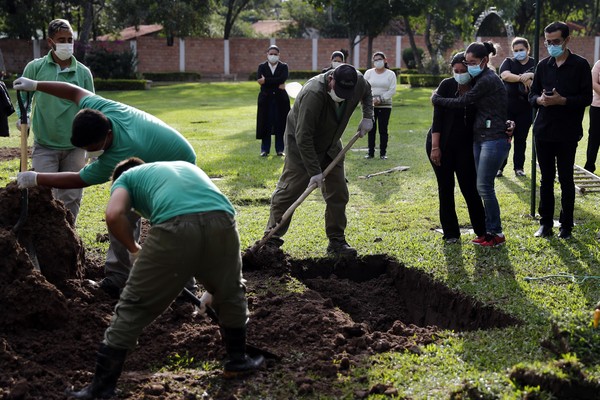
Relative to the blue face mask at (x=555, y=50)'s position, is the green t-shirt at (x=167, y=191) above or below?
below

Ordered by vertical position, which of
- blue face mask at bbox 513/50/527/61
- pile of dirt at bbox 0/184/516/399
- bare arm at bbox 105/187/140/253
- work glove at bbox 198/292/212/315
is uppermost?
blue face mask at bbox 513/50/527/61

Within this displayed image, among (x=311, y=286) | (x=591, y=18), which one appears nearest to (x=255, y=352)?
(x=311, y=286)

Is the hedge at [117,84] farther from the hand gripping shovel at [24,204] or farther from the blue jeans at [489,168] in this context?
the hand gripping shovel at [24,204]

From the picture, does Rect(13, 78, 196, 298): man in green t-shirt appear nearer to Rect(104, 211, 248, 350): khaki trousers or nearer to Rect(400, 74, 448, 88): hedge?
Rect(104, 211, 248, 350): khaki trousers

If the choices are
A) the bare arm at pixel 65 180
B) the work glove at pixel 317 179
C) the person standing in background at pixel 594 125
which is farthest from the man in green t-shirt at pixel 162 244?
the person standing in background at pixel 594 125

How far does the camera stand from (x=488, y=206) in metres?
8.17

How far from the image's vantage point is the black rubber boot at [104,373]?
474cm

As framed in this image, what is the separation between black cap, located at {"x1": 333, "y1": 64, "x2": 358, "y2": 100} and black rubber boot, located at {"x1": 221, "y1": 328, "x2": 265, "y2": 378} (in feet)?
9.38

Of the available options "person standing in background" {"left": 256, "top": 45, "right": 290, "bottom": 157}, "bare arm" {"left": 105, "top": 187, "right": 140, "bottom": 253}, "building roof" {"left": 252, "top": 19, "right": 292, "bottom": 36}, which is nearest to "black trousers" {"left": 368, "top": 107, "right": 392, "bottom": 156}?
"person standing in background" {"left": 256, "top": 45, "right": 290, "bottom": 157}

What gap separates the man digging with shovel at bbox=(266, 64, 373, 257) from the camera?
24.4ft

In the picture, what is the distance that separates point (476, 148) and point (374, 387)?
3.94 m

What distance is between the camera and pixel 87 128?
5.14 m

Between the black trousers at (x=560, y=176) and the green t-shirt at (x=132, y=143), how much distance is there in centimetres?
406

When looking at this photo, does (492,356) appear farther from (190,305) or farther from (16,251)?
(16,251)
